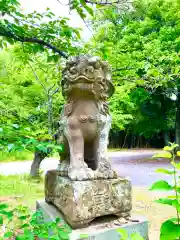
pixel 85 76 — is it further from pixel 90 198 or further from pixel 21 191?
pixel 21 191

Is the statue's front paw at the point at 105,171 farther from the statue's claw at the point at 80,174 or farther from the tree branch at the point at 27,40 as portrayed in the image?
the tree branch at the point at 27,40

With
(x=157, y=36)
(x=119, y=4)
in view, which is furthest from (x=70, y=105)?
(x=157, y=36)

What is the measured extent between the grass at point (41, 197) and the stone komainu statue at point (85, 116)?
126 cm

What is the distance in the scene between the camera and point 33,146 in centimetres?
137

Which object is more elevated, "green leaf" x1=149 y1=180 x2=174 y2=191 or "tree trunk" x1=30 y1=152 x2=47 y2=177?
"green leaf" x1=149 y1=180 x2=174 y2=191

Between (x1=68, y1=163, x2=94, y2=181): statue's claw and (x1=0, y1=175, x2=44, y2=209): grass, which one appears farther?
(x1=0, y1=175, x2=44, y2=209): grass

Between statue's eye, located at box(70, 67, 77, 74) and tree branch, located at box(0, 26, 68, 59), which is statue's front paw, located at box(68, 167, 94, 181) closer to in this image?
statue's eye, located at box(70, 67, 77, 74)

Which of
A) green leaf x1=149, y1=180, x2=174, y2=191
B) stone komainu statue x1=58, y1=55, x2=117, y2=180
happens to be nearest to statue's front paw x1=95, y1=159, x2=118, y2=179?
stone komainu statue x1=58, y1=55, x2=117, y2=180

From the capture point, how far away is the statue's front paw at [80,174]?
1869 millimetres

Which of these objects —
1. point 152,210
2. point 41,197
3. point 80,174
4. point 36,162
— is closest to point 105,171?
point 80,174

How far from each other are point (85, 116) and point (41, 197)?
319 cm

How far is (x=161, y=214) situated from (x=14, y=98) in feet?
12.5

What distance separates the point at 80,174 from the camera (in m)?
1.89

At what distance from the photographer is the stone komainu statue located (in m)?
1.96
